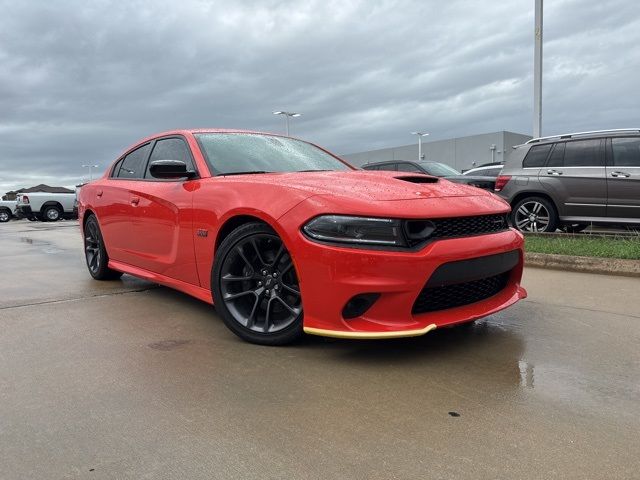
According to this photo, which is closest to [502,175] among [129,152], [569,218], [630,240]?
[569,218]

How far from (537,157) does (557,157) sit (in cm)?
31

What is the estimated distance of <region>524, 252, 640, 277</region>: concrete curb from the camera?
18.0 ft

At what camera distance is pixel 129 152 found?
17.3ft

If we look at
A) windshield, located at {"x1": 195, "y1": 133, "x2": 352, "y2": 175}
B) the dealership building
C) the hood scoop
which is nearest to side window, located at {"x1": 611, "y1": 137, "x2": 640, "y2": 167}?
windshield, located at {"x1": 195, "y1": 133, "x2": 352, "y2": 175}

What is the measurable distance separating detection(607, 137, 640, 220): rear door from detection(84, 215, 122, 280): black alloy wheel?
6.63 meters

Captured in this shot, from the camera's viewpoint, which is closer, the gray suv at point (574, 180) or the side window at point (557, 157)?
the gray suv at point (574, 180)

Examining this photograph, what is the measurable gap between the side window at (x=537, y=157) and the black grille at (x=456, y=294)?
18.1ft

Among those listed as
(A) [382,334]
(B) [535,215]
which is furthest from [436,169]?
(A) [382,334]

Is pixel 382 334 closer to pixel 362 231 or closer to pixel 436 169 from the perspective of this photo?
pixel 362 231

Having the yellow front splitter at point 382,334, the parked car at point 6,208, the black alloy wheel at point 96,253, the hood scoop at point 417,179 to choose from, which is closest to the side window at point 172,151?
the black alloy wheel at point 96,253

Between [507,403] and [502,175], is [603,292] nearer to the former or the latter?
[507,403]

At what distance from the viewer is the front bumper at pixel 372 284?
8.95ft

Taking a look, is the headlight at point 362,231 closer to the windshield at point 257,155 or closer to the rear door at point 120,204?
the windshield at point 257,155

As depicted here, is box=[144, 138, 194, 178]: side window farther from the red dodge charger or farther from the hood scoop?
the hood scoop
